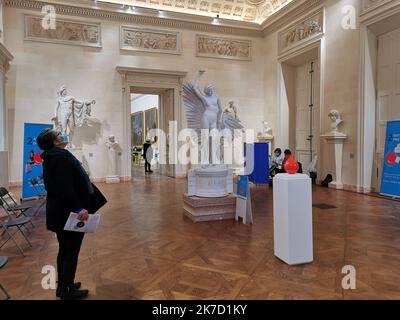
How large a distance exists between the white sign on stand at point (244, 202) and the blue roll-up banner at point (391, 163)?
4.32 m

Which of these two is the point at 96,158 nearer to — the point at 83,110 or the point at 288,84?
the point at 83,110

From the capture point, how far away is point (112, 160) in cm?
1105

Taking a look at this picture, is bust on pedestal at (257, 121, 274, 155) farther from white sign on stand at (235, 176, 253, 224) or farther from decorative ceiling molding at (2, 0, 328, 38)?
white sign on stand at (235, 176, 253, 224)

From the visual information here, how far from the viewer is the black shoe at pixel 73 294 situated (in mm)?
2684

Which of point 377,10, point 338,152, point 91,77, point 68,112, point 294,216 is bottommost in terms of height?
point 294,216

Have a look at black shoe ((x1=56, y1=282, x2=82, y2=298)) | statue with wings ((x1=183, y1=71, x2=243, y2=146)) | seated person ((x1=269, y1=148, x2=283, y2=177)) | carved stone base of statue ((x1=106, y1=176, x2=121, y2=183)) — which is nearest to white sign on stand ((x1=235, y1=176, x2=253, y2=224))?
statue with wings ((x1=183, y1=71, x2=243, y2=146))

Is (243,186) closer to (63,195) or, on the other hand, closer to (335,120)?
(63,195)

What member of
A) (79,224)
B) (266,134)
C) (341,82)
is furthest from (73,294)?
(266,134)

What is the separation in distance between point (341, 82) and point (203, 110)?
5.42 m

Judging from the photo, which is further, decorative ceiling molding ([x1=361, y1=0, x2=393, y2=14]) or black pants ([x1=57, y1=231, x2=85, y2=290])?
decorative ceiling molding ([x1=361, y1=0, x2=393, y2=14])

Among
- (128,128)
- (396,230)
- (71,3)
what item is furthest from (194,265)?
(71,3)

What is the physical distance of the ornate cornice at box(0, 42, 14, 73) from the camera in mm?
8622

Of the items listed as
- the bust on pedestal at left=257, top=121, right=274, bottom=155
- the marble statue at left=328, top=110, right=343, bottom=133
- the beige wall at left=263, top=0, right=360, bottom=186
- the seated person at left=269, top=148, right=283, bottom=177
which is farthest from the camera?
the bust on pedestal at left=257, top=121, right=274, bottom=155

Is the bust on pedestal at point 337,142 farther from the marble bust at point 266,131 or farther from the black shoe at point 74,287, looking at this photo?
the black shoe at point 74,287
